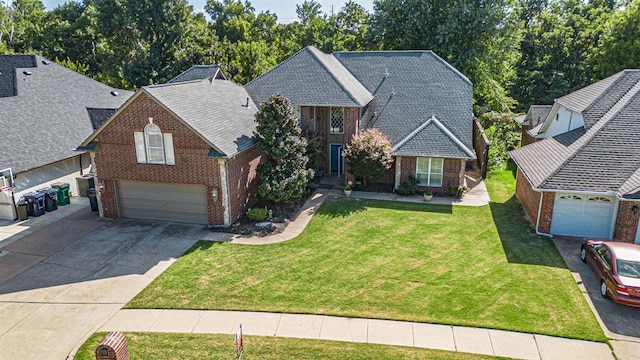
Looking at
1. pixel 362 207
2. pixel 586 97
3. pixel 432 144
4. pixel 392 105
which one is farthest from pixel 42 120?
pixel 586 97

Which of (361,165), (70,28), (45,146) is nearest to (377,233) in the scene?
(361,165)

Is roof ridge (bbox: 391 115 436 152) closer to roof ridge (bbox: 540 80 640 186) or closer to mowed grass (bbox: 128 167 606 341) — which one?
mowed grass (bbox: 128 167 606 341)

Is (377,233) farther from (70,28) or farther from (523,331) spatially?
(70,28)

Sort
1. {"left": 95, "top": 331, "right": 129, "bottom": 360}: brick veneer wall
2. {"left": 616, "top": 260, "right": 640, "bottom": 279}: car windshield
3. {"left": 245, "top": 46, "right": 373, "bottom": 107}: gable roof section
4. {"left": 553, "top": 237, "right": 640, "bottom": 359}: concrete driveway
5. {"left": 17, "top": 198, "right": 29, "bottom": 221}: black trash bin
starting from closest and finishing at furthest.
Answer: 1. {"left": 95, "top": 331, "right": 129, "bottom": 360}: brick veneer wall
2. {"left": 553, "top": 237, "right": 640, "bottom": 359}: concrete driveway
3. {"left": 616, "top": 260, "right": 640, "bottom": 279}: car windshield
4. {"left": 17, "top": 198, "right": 29, "bottom": 221}: black trash bin
5. {"left": 245, "top": 46, "right": 373, "bottom": 107}: gable roof section

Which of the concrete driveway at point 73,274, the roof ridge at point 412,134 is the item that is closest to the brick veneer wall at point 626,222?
the roof ridge at point 412,134

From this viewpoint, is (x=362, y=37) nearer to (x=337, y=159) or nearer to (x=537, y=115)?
(x=537, y=115)

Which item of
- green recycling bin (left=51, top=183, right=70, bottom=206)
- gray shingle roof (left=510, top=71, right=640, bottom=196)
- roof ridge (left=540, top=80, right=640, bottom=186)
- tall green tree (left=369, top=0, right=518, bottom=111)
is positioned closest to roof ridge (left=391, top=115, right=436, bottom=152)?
gray shingle roof (left=510, top=71, right=640, bottom=196)
